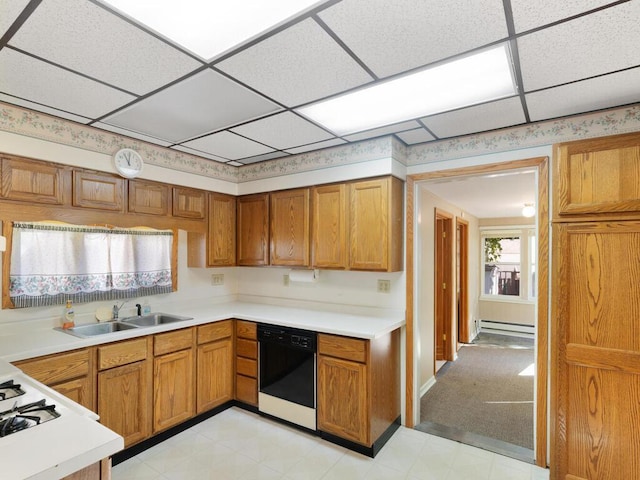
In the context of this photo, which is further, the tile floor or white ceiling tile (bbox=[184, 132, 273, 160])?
white ceiling tile (bbox=[184, 132, 273, 160])

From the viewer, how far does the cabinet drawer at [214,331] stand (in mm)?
3002

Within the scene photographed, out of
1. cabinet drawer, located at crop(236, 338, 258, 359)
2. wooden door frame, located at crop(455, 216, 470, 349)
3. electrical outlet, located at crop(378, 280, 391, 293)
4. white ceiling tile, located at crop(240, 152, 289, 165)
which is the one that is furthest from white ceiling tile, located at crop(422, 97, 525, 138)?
wooden door frame, located at crop(455, 216, 470, 349)

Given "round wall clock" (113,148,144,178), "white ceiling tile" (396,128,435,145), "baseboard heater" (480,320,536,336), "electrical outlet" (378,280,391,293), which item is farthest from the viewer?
"baseboard heater" (480,320,536,336)

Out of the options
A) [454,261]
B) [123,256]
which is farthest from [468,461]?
[123,256]

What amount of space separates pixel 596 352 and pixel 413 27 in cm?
201

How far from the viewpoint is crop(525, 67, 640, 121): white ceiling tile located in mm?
1829

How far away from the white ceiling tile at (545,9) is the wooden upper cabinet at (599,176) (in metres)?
0.99

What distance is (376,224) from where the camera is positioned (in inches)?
111

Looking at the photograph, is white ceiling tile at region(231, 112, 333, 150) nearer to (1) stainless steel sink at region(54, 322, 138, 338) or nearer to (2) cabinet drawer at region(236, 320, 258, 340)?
(2) cabinet drawer at region(236, 320, 258, 340)

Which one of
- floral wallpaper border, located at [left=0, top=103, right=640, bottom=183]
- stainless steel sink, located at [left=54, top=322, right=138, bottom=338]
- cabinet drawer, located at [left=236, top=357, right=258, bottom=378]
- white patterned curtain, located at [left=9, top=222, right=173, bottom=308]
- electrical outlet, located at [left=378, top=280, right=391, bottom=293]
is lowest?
cabinet drawer, located at [left=236, top=357, right=258, bottom=378]

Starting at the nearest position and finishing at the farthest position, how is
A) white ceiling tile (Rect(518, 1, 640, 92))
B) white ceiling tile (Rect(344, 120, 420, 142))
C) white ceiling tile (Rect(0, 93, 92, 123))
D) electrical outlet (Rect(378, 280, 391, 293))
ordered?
white ceiling tile (Rect(518, 1, 640, 92)), white ceiling tile (Rect(0, 93, 92, 123)), white ceiling tile (Rect(344, 120, 420, 142)), electrical outlet (Rect(378, 280, 391, 293))

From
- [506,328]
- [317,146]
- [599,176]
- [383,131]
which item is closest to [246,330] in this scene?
[317,146]

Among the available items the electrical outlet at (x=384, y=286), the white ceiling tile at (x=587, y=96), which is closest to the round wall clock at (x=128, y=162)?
the electrical outlet at (x=384, y=286)

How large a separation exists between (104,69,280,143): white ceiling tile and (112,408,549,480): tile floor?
2.39 metres
